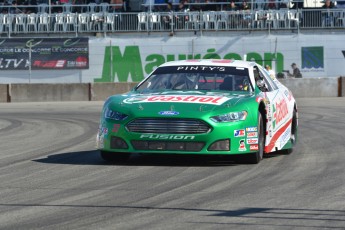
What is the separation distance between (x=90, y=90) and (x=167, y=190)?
25.0m

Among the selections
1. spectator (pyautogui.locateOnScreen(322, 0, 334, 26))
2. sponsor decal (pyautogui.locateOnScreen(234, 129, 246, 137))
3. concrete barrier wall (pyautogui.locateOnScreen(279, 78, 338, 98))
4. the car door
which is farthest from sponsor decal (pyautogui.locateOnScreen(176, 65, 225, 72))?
spectator (pyautogui.locateOnScreen(322, 0, 334, 26))

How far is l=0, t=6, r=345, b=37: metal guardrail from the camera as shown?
37.6 meters

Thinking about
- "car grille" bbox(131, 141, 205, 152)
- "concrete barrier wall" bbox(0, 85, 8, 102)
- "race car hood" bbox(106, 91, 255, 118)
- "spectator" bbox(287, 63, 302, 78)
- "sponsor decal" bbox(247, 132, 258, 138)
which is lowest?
"concrete barrier wall" bbox(0, 85, 8, 102)

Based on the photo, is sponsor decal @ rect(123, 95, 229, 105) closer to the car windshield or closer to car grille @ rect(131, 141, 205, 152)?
car grille @ rect(131, 141, 205, 152)

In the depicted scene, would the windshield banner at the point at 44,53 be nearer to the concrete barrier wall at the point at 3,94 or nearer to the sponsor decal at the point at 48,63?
the sponsor decal at the point at 48,63

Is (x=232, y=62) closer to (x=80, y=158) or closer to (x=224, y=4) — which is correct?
(x=80, y=158)

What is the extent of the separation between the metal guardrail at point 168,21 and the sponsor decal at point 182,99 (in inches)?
1059

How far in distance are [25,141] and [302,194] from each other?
24.1ft

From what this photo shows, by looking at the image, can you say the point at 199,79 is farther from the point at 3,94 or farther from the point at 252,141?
the point at 3,94

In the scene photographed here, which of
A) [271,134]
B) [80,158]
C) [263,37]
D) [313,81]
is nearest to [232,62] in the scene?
[271,134]

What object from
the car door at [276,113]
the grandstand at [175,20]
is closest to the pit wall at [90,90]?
the grandstand at [175,20]

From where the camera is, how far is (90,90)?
33.1 m

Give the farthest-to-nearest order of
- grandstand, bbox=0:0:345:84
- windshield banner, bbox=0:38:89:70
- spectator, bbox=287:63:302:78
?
1. windshield banner, bbox=0:38:89:70
2. grandstand, bbox=0:0:345:84
3. spectator, bbox=287:63:302:78

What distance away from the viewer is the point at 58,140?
14719 millimetres
